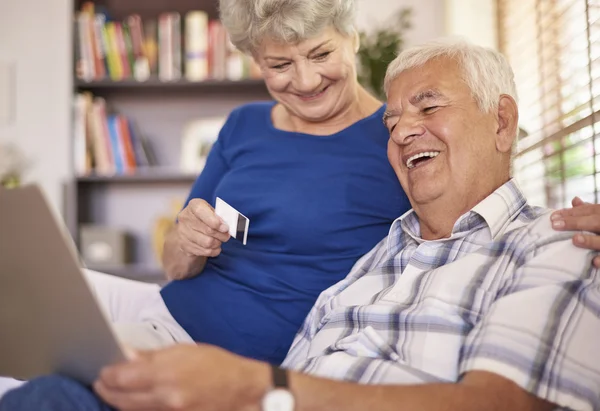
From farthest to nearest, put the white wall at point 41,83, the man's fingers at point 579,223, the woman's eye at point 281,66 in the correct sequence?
the white wall at point 41,83 → the woman's eye at point 281,66 → the man's fingers at point 579,223

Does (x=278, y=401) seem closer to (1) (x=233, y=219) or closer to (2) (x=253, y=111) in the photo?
(1) (x=233, y=219)

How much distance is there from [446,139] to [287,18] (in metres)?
0.52

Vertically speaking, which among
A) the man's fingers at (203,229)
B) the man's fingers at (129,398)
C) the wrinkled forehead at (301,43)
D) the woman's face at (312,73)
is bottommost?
the man's fingers at (129,398)

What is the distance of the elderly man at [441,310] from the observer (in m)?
0.83

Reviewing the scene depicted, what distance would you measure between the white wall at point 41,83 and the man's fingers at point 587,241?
3.07m

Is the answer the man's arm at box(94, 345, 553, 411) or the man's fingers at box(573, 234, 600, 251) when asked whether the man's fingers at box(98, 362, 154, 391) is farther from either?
the man's fingers at box(573, 234, 600, 251)

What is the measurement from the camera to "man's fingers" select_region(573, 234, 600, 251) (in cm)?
105

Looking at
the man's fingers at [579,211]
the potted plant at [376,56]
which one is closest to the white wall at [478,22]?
the potted plant at [376,56]

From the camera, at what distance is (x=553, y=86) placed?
7.77 ft

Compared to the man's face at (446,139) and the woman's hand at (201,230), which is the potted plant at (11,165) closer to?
the woman's hand at (201,230)

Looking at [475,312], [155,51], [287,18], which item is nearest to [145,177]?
[155,51]

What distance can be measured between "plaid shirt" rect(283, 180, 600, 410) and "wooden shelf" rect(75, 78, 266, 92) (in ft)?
7.72

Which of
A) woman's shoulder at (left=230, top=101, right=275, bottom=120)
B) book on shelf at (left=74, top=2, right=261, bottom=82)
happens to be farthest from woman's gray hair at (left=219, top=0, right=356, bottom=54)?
book on shelf at (left=74, top=2, right=261, bottom=82)

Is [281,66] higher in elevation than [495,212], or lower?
higher
